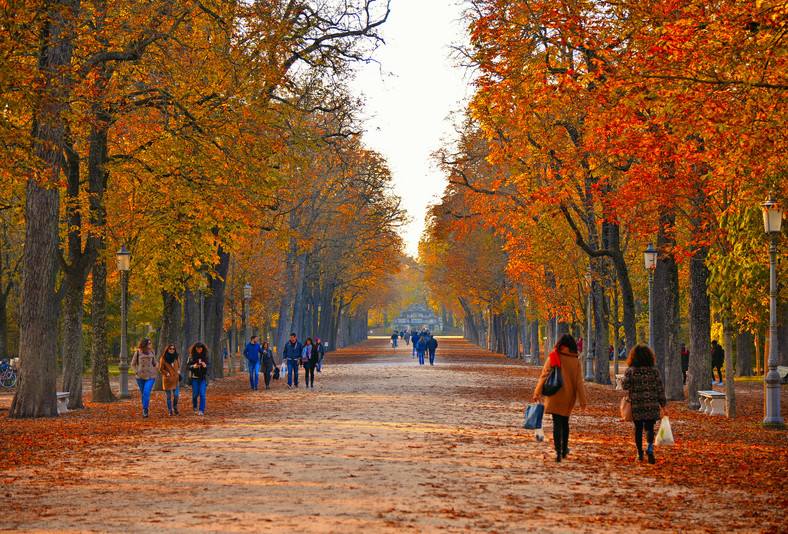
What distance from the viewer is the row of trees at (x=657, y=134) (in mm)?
14031

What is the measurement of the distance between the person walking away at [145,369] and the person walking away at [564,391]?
1020cm

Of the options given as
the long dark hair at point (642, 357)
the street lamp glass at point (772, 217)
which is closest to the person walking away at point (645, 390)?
the long dark hair at point (642, 357)

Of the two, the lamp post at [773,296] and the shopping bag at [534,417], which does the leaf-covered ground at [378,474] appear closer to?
the shopping bag at [534,417]

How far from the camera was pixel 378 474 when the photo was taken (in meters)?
11.2

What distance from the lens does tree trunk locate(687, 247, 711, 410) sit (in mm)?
22281

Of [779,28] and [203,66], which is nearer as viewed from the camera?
[779,28]

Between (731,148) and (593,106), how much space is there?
15.5 ft

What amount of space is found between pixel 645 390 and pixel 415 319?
601 ft

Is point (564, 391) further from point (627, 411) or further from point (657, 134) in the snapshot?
point (657, 134)

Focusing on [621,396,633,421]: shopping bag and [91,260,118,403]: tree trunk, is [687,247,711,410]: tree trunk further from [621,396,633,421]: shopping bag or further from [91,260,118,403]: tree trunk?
[91,260,118,403]: tree trunk

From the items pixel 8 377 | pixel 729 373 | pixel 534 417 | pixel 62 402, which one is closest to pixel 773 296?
pixel 729 373

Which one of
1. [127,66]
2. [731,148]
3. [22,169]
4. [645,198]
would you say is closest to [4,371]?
[127,66]

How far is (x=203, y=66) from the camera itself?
72.6 feet

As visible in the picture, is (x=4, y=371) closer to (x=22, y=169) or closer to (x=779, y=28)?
(x=22, y=169)
